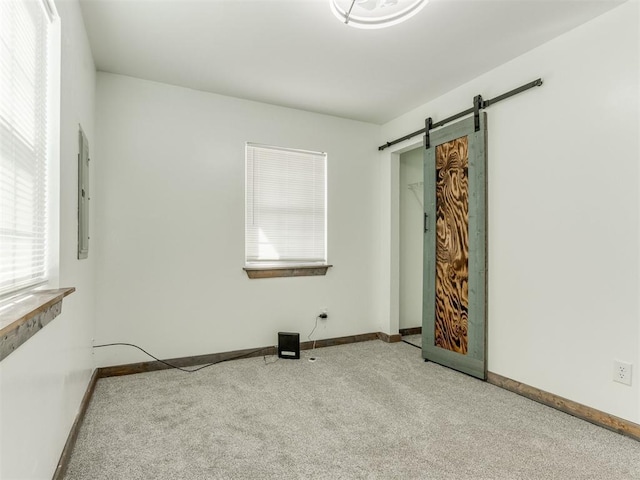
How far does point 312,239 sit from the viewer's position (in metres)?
3.86

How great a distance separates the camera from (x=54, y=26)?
1.61 metres

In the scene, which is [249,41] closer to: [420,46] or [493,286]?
[420,46]


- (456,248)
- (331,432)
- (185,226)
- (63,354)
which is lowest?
(331,432)

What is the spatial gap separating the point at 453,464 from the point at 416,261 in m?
2.86

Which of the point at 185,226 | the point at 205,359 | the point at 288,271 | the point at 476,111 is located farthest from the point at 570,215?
the point at 205,359

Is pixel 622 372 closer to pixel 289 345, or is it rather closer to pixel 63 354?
pixel 289 345

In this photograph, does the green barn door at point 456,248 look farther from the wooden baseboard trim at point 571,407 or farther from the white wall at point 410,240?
the white wall at point 410,240

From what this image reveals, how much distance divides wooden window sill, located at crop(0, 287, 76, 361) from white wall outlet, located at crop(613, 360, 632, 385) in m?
2.88

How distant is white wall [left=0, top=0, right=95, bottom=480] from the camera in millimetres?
1084

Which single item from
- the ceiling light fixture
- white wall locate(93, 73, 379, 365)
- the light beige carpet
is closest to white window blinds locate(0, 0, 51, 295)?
the light beige carpet

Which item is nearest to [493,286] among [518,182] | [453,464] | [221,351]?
[518,182]

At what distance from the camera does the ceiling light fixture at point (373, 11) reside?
74.4 inches

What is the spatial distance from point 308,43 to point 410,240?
2643 mm

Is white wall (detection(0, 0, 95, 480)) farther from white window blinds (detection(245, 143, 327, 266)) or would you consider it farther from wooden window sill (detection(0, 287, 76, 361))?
white window blinds (detection(245, 143, 327, 266))
